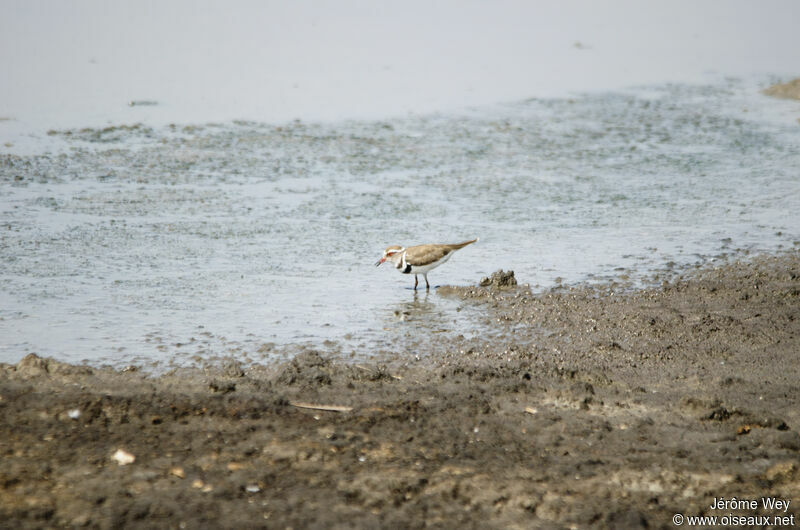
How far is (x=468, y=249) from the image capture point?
1096 centimetres

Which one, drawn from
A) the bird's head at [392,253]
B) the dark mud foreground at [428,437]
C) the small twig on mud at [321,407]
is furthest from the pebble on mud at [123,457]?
the bird's head at [392,253]

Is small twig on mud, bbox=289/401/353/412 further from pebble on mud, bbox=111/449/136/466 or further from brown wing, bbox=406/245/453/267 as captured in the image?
brown wing, bbox=406/245/453/267

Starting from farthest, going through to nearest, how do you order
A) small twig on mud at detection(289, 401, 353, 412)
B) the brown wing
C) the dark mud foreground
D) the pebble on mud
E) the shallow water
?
the brown wing < the shallow water < small twig on mud at detection(289, 401, 353, 412) < the pebble on mud < the dark mud foreground

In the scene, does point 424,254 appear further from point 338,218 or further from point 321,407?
point 321,407

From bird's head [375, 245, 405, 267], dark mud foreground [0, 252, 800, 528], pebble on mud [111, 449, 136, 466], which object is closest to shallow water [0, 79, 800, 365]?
bird's head [375, 245, 405, 267]

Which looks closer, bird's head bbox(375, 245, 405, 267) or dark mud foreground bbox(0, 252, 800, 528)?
dark mud foreground bbox(0, 252, 800, 528)

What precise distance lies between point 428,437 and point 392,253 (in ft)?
14.1

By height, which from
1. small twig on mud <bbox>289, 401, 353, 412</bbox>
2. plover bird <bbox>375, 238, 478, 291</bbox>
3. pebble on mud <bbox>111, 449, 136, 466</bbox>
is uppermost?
plover bird <bbox>375, 238, 478, 291</bbox>

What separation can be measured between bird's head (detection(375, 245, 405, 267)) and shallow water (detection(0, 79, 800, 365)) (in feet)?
0.92

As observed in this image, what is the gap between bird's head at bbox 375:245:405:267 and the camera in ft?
31.7

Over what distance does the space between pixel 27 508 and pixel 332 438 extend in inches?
70.6

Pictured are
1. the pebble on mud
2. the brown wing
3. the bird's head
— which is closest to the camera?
the pebble on mud

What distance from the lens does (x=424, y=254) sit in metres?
9.56

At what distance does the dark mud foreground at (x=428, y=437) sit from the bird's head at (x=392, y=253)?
1.95 m
